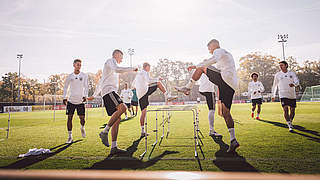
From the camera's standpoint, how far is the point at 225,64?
4.23m

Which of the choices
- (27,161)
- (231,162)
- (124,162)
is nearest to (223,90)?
(231,162)

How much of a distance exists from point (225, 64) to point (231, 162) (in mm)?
2057

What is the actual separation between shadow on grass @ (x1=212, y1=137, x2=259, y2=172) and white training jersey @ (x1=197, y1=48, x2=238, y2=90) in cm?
144

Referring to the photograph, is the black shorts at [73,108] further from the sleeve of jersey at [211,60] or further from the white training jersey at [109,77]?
the sleeve of jersey at [211,60]

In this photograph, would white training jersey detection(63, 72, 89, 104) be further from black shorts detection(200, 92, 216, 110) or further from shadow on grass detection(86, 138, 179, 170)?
black shorts detection(200, 92, 216, 110)

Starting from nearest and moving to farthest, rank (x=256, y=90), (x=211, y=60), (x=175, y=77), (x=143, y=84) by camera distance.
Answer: (x=211, y=60) → (x=143, y=84) → (x=256, y=90) → (x=175, y=77)

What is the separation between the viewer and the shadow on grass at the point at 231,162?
9.87 feet

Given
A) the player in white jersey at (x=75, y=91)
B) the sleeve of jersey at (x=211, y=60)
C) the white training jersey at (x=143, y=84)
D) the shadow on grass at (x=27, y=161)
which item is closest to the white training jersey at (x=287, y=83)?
the sleeve of jersey at (x=211, y=60)

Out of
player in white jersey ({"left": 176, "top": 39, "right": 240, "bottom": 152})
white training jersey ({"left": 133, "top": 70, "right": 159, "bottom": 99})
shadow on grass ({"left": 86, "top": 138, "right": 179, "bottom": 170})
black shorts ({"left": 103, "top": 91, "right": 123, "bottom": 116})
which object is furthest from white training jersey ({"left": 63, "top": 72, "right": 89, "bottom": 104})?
player in white jersey ({"left": 176, "top": 39, "right": 240, "bottom": 152})

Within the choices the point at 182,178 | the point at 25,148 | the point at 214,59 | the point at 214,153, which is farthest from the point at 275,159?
the point at 25,148

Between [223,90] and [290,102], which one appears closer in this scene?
[223,90]

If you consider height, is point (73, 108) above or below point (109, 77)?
below

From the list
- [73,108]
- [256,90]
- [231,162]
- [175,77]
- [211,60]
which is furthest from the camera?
[175,77]

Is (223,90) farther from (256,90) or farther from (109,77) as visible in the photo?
(256,90)
